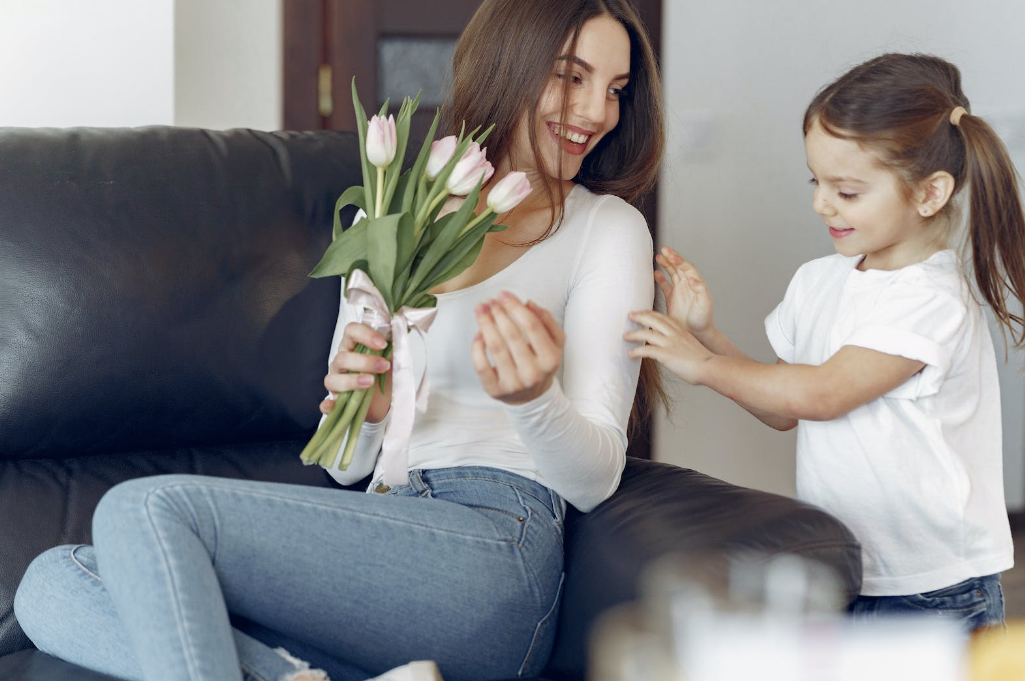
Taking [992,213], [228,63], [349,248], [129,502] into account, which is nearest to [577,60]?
[349,248]

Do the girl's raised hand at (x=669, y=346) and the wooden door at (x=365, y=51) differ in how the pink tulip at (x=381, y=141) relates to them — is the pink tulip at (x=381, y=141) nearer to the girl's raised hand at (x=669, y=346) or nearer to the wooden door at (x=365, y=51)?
the girl's raised hand at (x=669, y=346)

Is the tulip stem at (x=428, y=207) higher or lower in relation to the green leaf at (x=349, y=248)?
higher

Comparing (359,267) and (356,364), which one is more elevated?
(359,267)

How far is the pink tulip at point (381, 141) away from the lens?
1099 mm

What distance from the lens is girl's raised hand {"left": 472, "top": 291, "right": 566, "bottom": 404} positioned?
3.39 feet

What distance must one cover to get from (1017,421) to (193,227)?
214 cm

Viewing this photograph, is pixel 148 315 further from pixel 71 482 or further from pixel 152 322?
pixel 71 482

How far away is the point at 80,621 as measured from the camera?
44.9 inches

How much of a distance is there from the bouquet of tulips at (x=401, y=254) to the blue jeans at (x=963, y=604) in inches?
25.4

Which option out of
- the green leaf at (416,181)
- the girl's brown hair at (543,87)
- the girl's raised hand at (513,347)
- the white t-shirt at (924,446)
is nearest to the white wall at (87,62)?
the girl's brown hair at (543,87)

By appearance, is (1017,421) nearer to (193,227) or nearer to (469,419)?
(469,419)

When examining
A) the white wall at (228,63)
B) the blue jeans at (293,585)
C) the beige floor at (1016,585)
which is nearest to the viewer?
the blue jeans at (293,585)

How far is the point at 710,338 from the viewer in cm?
144

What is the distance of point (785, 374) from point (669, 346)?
152 mm
